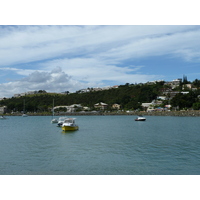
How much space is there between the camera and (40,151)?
22.2 metres

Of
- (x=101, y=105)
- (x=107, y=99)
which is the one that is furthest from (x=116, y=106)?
(x=107, y=99)

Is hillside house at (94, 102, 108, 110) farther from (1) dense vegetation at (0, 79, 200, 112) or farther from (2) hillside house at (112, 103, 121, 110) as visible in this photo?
(2) hillside house at (112, 103, 121, 110)

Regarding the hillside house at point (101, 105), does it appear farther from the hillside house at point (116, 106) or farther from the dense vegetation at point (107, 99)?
the hillside house at point (116, 106)

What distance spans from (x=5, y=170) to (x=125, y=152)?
32.9 ft

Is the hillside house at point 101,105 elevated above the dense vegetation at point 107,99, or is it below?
below

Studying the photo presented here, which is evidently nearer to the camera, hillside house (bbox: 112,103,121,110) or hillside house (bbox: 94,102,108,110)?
hillside house (bbox: 112,103,121,110)

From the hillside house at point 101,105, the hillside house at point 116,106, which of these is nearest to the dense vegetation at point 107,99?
the hillside house at point 116,106

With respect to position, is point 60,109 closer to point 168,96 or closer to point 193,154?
point 168,96

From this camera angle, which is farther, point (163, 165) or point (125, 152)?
point (125, 152)

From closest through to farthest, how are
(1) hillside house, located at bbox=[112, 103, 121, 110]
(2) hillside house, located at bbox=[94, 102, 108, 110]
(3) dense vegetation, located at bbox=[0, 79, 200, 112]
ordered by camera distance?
1. (1) hillside house, located at bbox=[112, 103, 121, 110]
2. (3) dense vegetation, located at bbox=[0, 79, 200, 112]
3. (2) hillside house, located at bbox=[94, 102, 108, 110]

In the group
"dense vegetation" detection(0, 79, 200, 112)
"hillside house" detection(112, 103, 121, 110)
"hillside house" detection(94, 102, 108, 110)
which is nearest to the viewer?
"hillside house" detection(112, 103, 121, 110)

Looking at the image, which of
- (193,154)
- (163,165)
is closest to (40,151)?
(163,165)

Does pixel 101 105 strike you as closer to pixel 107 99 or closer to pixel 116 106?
pixel 116 106

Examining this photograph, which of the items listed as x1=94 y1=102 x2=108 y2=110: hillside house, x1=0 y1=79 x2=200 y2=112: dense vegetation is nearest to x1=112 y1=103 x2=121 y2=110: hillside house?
x1=0 y1=79 x2=200 y2=112: dense vegetation
